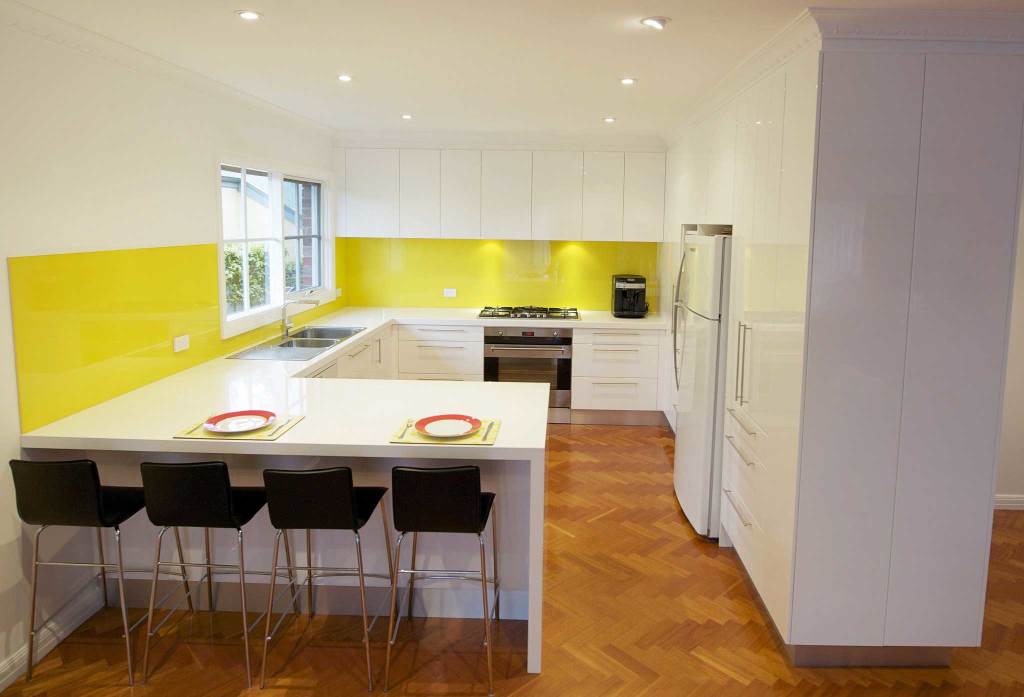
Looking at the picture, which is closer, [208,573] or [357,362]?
[208,573]

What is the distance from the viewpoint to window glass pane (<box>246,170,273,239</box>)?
199 inches

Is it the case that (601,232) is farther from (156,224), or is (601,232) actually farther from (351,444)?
(351,444)

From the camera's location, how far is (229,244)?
482 cm

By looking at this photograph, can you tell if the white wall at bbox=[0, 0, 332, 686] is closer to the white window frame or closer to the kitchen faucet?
the white window frame

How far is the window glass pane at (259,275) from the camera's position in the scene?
16.9 ft

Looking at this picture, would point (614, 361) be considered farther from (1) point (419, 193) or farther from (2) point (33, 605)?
(2) point (33, 605)

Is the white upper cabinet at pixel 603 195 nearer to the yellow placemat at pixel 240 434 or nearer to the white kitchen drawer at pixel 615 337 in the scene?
the white kitchen drawer at pixel 615 337

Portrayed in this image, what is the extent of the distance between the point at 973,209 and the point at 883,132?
41 centimetres

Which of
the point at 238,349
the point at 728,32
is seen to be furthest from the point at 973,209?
the point at 238,349

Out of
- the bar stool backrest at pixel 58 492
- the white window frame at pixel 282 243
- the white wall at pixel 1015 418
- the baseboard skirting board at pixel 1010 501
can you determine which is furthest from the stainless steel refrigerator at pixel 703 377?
the bar stool backrest at pixel 58 492

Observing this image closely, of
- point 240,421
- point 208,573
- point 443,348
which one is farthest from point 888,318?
point 443,348

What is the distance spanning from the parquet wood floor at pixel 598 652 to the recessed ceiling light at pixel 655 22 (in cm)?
240

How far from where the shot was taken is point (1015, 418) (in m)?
4.53

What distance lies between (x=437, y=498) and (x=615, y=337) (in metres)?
3.87
